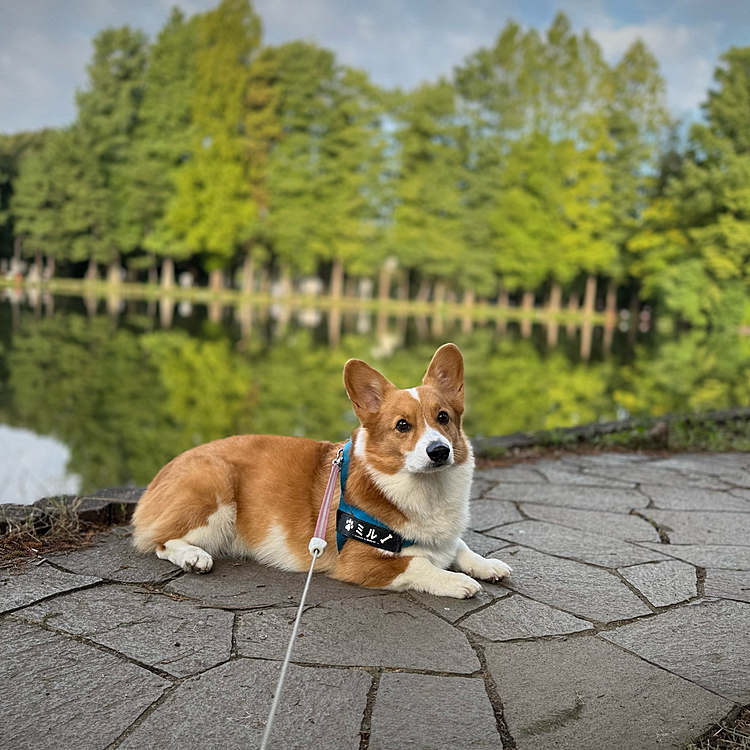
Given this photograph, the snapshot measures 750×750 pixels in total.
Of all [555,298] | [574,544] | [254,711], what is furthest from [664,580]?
[555,298]

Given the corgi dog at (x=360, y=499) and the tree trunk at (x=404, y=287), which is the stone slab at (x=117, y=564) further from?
the tree trunk at (x=404, y=287)

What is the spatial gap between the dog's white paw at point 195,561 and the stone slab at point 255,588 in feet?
0.11

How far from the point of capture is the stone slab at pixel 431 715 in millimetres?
1969

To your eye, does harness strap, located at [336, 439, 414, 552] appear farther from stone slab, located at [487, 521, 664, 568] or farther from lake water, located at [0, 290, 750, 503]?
lake water, located at [0, 290, 750, 503]

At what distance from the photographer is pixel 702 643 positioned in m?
2.63

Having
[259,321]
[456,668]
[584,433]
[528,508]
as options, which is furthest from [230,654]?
[259,321]

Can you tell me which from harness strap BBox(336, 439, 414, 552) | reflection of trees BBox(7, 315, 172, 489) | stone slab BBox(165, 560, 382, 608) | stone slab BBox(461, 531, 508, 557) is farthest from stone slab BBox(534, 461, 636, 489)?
reflection of trees BBox(7, 315, 172, 489)

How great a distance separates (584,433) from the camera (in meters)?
7.04

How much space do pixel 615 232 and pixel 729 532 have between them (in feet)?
129

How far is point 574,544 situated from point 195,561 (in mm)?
2050

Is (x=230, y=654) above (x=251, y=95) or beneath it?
beneath

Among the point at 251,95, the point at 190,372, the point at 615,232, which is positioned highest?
the point at 251,95

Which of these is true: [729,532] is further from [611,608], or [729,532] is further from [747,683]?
[747,683]

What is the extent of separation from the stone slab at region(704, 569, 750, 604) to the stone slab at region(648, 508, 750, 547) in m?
0.48
